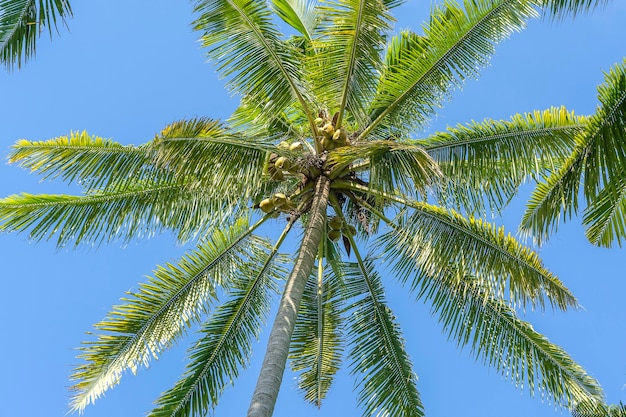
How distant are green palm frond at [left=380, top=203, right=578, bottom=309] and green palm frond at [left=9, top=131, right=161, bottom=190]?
10.9 ft

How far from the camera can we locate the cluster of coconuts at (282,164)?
810cm

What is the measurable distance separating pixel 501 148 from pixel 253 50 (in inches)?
127

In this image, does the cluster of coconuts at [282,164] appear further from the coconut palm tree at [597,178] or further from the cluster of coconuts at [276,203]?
the coconut palm tree at [597,178]

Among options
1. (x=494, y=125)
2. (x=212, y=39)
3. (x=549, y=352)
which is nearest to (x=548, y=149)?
(x=494, y=125)

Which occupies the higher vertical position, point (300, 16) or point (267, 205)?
point (300, 16)

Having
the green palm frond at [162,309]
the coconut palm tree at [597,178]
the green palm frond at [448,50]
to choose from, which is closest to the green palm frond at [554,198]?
the coconut palm tree at [597,178]

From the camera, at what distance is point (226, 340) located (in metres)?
9.19

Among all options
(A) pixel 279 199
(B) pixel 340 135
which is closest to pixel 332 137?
(B) pixel 340 135

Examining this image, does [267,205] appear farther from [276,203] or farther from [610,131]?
[610,131]

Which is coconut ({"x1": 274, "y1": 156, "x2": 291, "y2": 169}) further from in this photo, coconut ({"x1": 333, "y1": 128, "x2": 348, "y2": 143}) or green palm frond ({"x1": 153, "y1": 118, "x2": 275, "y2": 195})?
coconut ({"x1": 333, "y1": 128, "x2": 348, "y2": 143})

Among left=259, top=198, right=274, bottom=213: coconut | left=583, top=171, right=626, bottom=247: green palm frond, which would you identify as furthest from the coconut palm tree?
left=259, top=198, right=274, bottom=213: coconut

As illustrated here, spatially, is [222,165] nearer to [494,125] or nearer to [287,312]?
[287,312]

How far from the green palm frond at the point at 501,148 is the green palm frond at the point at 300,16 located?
10.3ft

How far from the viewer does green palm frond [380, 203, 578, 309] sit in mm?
8445
